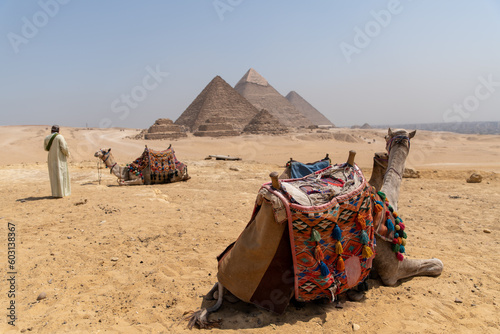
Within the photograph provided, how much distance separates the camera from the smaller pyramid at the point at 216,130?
161 feet

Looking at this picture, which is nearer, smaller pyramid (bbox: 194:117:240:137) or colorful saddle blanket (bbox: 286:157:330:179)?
colorful saddle blanket (bbox: 286:157:330:179)

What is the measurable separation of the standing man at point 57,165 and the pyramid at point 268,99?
91.4 m

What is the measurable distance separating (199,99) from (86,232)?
79.2 meters

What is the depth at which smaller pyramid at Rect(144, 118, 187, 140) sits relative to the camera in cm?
4316

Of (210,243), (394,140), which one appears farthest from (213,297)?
(394,140)

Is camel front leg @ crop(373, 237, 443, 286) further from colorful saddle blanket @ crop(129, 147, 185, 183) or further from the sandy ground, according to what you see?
colorful saddle blanket @ crop(129, 147, 185, 183)

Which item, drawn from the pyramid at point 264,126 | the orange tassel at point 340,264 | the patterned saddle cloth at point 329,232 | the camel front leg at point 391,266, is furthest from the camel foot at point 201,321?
the pyramid at point 264,126

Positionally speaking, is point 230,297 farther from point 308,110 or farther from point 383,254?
point 308,110

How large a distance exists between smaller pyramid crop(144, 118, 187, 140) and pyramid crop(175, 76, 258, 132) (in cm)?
2023

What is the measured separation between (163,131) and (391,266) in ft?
147

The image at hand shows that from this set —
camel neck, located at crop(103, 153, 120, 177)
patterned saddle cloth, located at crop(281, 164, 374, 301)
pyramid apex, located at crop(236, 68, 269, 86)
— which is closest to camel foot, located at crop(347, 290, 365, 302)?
patterned saddle cloth, located at crop(281, 164, 374, 301)

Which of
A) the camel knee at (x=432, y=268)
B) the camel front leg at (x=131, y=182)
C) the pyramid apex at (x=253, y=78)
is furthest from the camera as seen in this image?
the pyramid apex at (x=253, y=78)

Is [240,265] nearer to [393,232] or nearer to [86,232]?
[393,232]

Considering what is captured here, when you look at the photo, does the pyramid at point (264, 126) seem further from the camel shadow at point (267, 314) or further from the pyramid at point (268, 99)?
the camel shadow at point (267, 314)
